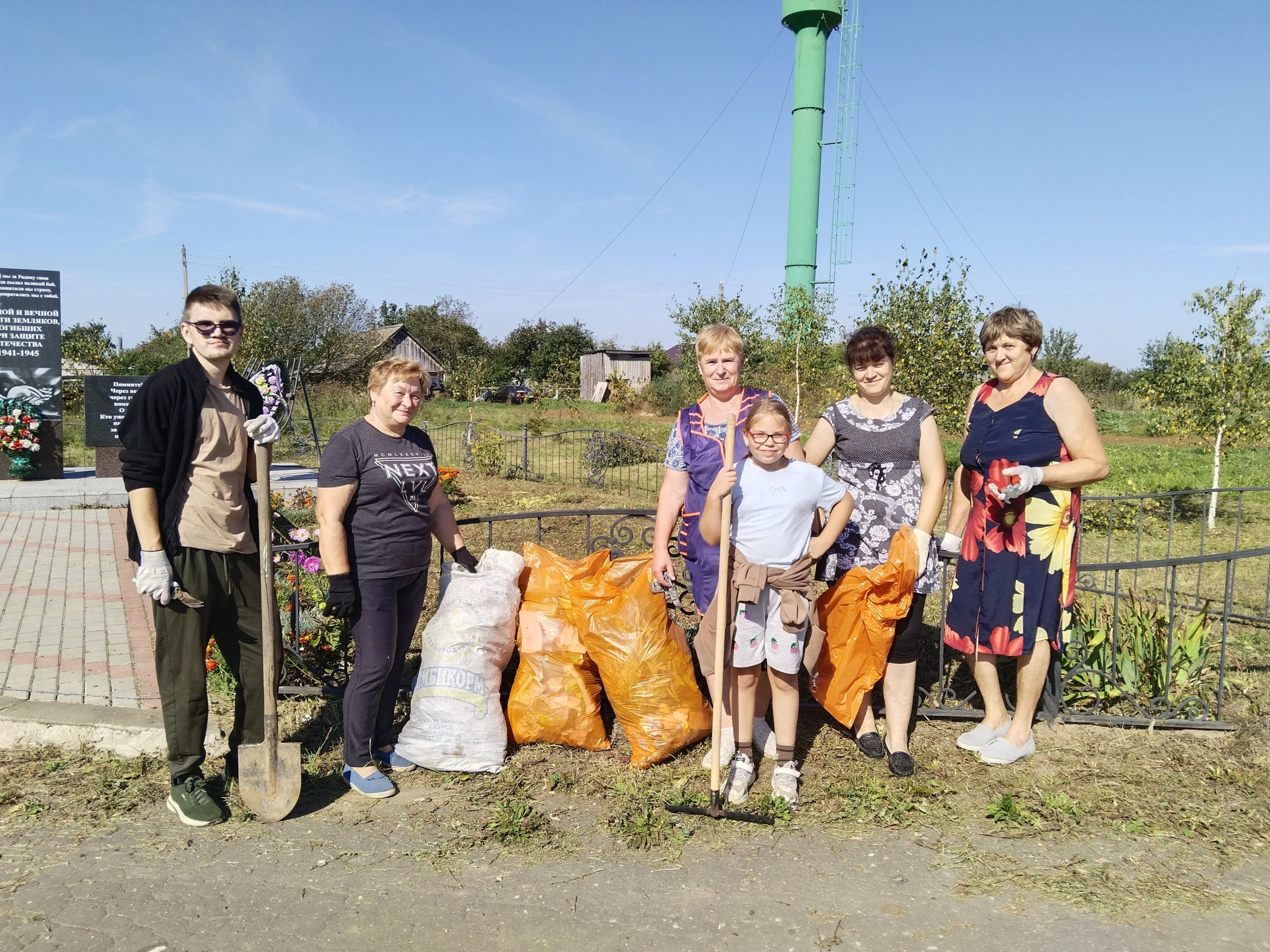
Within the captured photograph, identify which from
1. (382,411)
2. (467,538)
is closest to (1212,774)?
(382,411)

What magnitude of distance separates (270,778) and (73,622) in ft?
10.9

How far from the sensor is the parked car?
44.9 meters

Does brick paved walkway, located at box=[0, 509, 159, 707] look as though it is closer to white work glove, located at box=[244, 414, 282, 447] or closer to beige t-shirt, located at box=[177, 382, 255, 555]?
beige t-shirt, located at box=[177, 382, 255, 555]

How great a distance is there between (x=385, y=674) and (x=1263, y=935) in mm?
2870

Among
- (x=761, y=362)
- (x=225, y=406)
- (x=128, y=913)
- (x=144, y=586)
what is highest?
(x=761, y=362)

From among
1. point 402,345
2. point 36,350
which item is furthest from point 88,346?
point 36,350

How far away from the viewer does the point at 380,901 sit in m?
2.56

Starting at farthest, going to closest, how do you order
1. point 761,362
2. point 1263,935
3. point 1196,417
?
point 761,362 → point 1196,417 → point 1263,935

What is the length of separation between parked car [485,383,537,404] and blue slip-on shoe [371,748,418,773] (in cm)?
3954

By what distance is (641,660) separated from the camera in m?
3.30

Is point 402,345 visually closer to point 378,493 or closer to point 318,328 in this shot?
point 318,328

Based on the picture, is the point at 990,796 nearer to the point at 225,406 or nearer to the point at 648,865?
the point at 648,865

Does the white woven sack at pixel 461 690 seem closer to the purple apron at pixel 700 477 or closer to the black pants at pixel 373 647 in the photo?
the black pants at pixel 373 647

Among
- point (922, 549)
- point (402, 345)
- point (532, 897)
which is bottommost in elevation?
point (532, 897)
